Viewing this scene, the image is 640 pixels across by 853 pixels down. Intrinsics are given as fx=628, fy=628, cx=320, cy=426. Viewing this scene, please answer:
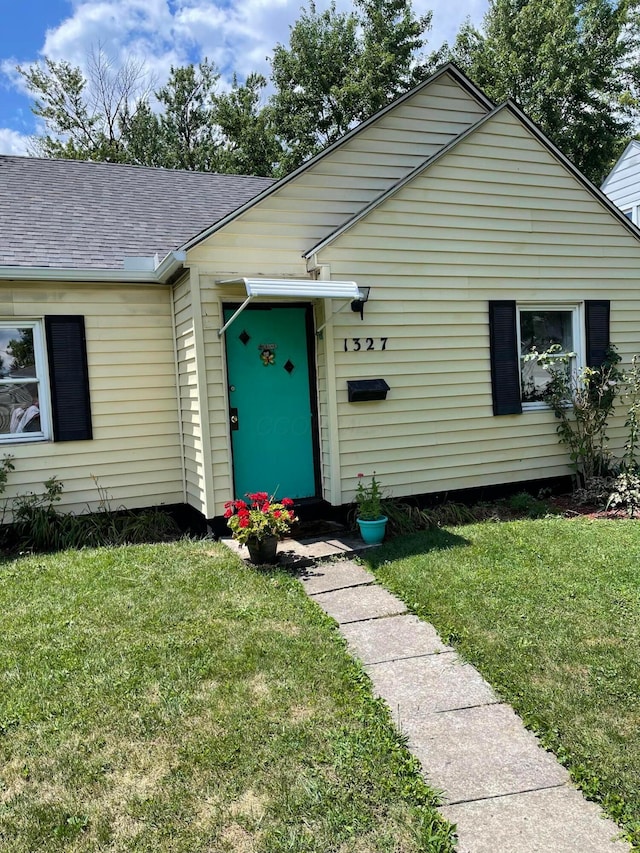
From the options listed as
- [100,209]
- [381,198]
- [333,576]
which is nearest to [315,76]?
[100,209]

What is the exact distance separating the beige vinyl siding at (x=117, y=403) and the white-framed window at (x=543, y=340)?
4145mm

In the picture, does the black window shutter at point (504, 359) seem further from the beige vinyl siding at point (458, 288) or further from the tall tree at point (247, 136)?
the tall tree at point (247, 136)

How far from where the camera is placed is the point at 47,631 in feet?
13.4

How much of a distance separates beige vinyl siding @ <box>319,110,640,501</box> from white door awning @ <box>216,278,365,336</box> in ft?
1.74

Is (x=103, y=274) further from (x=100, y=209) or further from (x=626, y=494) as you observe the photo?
(x=626, y=494)

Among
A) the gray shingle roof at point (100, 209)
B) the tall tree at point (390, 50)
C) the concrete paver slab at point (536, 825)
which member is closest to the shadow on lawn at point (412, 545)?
the concrete paver slab at point (536, 825)

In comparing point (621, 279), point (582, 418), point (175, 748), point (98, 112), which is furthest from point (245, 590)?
point (98, 112)

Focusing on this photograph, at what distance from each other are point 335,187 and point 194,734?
19.4 ft

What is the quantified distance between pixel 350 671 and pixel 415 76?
84.7 feet

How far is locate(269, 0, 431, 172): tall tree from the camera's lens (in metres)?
23.8

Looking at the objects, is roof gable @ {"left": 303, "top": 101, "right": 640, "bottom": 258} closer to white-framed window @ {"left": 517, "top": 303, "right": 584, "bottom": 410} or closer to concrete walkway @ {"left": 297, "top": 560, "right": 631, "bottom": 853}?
white-framed window @ {"left": 517, "top": 303, "right": 584, "bottom": 410}

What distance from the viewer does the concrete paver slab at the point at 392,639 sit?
3744mm

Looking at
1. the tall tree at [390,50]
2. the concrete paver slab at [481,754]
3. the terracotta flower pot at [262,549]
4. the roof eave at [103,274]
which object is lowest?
the concrete paver slab at [481,754]

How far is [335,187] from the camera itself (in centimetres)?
710
